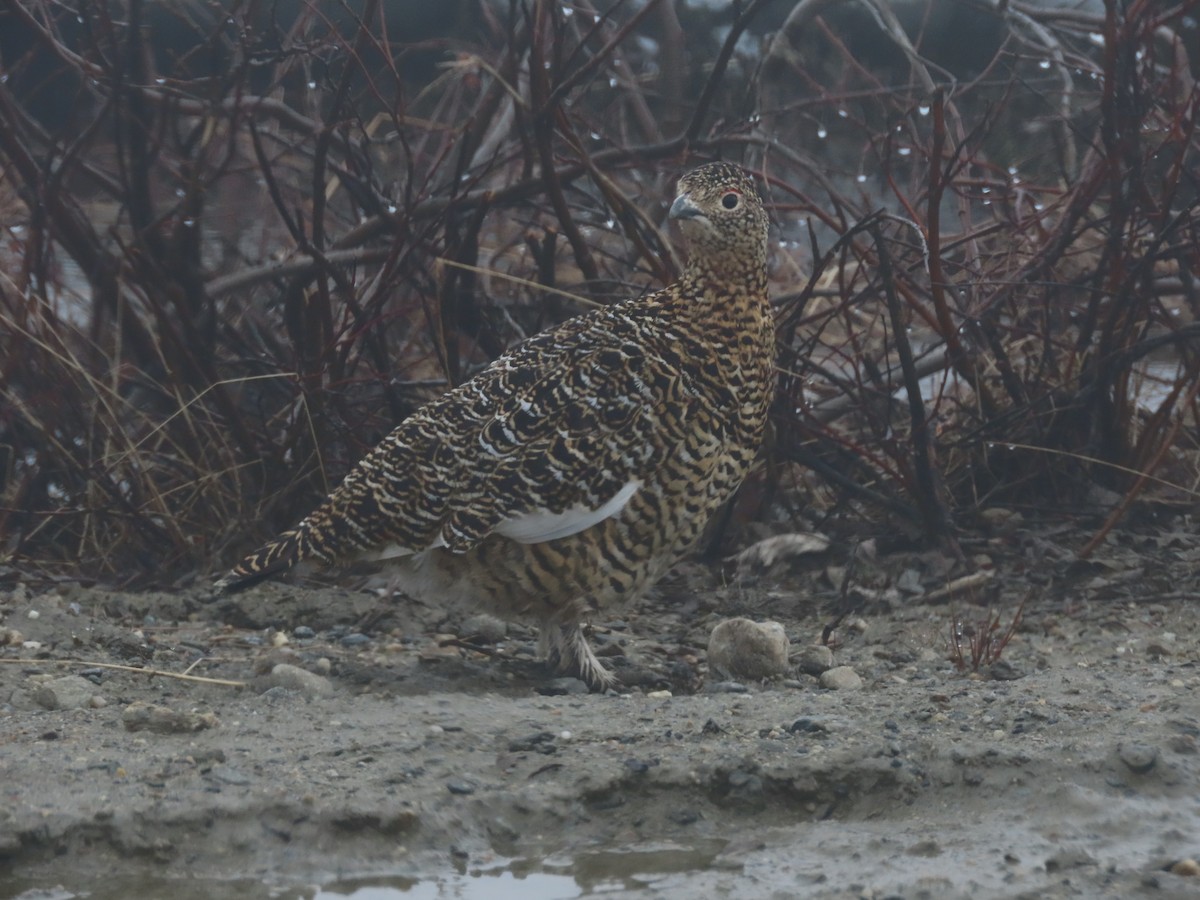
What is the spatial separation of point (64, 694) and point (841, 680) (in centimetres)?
191

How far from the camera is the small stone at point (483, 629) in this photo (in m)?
4.32

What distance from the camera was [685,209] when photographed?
12.2 feet

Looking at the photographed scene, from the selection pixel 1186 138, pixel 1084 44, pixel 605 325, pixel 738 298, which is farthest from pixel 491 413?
pixel 1084 44

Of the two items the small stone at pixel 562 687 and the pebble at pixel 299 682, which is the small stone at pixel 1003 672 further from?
the pebble at pixel 299 682

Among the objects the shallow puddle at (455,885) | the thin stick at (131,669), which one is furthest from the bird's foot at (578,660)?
the shallow puddle at (455,885)

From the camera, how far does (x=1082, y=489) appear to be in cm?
500

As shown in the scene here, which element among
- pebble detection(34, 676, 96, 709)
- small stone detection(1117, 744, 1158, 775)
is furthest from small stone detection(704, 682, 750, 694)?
pebble detection(34, 676, 96, 709)

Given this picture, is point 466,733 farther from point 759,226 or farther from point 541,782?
point 759,226

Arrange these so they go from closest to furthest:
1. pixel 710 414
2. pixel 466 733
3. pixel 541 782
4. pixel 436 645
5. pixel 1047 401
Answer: pixel 541 782 → pixel 466 733 → pixel 710 414 → pixel 436 645 → pixel 1047 401

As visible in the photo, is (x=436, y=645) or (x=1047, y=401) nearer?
(x=436, y=645)

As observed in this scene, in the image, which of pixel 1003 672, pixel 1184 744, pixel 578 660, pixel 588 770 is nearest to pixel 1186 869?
pixel 1184 744

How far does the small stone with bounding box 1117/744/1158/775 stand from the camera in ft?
9.04

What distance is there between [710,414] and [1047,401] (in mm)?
1735

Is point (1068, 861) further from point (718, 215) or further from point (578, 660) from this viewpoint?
point (718, 215)
